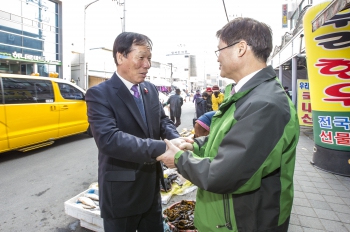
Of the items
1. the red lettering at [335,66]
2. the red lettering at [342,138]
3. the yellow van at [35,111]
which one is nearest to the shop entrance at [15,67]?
the yellow van at [35,111]

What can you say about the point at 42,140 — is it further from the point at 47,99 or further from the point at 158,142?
the point at 158,142

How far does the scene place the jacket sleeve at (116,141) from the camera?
1487 mm

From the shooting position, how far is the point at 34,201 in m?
3.45

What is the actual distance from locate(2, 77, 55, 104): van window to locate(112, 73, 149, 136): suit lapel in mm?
4519

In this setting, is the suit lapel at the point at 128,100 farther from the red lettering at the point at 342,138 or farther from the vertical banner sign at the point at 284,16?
the vertical banner sign at the point at 284,16

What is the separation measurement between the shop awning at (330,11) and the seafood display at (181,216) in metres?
3.30

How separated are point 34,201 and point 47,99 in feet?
10.8

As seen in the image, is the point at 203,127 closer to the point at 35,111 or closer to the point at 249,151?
the point at 249,151

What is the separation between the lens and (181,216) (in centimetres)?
270

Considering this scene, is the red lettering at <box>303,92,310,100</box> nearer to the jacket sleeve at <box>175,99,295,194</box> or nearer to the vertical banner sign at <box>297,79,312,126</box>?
the vertical banner sign at <box>297,79,312,126</box>

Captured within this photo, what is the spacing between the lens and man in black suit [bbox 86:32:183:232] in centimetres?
151

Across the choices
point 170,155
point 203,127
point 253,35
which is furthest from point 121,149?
point 203,127

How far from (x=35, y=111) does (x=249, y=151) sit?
5.88 m

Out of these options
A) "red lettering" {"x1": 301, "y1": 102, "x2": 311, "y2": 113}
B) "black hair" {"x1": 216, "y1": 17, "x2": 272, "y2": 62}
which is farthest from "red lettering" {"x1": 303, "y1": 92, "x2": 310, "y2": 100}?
"black hair" {"x1": 216, "y1": 17, "x2": 272, "y2": 62}
